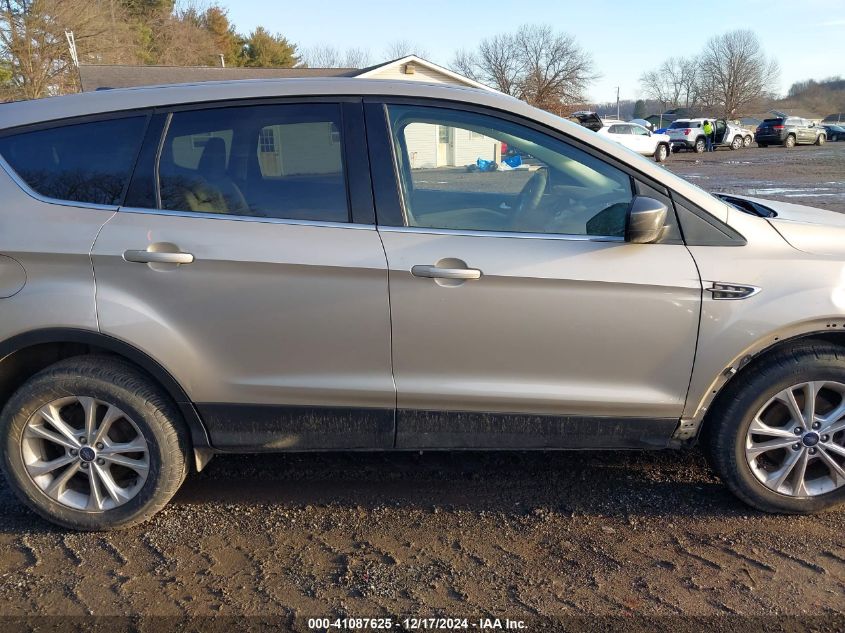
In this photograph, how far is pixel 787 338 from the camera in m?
2.75

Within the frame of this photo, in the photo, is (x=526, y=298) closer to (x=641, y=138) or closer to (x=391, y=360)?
(x=391, y=360)

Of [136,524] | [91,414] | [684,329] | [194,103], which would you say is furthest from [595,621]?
[194,103]

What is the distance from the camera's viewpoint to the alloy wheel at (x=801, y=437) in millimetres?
2830

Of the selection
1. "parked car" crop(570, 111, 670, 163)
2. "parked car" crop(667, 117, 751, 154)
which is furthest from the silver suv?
"parked car" crop(667, 117, 751, 154)

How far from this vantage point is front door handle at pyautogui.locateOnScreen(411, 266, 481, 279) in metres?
2.65

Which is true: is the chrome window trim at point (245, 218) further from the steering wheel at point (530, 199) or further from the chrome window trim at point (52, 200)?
the steering wheel at point (530, 199)

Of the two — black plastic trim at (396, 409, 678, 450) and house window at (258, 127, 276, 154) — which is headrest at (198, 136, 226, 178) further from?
black plastic trim at (396, 409, 678, 450)

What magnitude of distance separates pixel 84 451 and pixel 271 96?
1773mm

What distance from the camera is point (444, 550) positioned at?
276 centimetres

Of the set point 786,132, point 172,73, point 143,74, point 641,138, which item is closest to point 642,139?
point 641,138

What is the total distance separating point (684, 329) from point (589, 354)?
0.41 meters

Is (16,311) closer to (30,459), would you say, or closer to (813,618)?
(30,459)

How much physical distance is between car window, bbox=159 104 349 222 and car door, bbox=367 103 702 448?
0.70ft

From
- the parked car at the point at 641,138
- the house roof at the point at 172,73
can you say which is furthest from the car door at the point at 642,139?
the house roof at the point at 172,73
